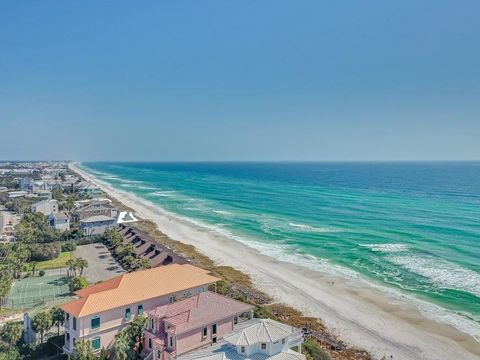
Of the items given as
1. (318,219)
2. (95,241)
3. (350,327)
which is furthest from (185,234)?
(350,327)

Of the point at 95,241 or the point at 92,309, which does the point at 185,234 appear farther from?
the point at 92,309

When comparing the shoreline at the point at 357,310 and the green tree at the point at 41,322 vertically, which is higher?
the green tree at the point at 41,322

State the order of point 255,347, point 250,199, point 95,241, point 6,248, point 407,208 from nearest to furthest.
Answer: point 255,347
point 6,248
point 95,241
point 407,208
point 250,199

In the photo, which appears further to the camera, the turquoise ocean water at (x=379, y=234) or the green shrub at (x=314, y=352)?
the turquoise ocean water at (x=379, y=234)

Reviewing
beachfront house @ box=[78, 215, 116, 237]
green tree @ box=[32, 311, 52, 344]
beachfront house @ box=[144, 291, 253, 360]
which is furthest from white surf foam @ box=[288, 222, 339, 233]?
green tree @ box=[32, 311, 52, 344]

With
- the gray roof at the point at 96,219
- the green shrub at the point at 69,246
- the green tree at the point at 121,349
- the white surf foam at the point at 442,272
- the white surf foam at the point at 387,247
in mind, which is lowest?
the green shrub at the point at 69,246

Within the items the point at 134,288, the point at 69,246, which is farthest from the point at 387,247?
the point at 69,246

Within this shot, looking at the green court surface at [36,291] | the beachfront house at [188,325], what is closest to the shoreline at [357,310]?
the beachfront house at [188,325]

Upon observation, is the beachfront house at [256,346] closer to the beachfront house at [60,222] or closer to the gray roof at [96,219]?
the gray roof at [96,219]
